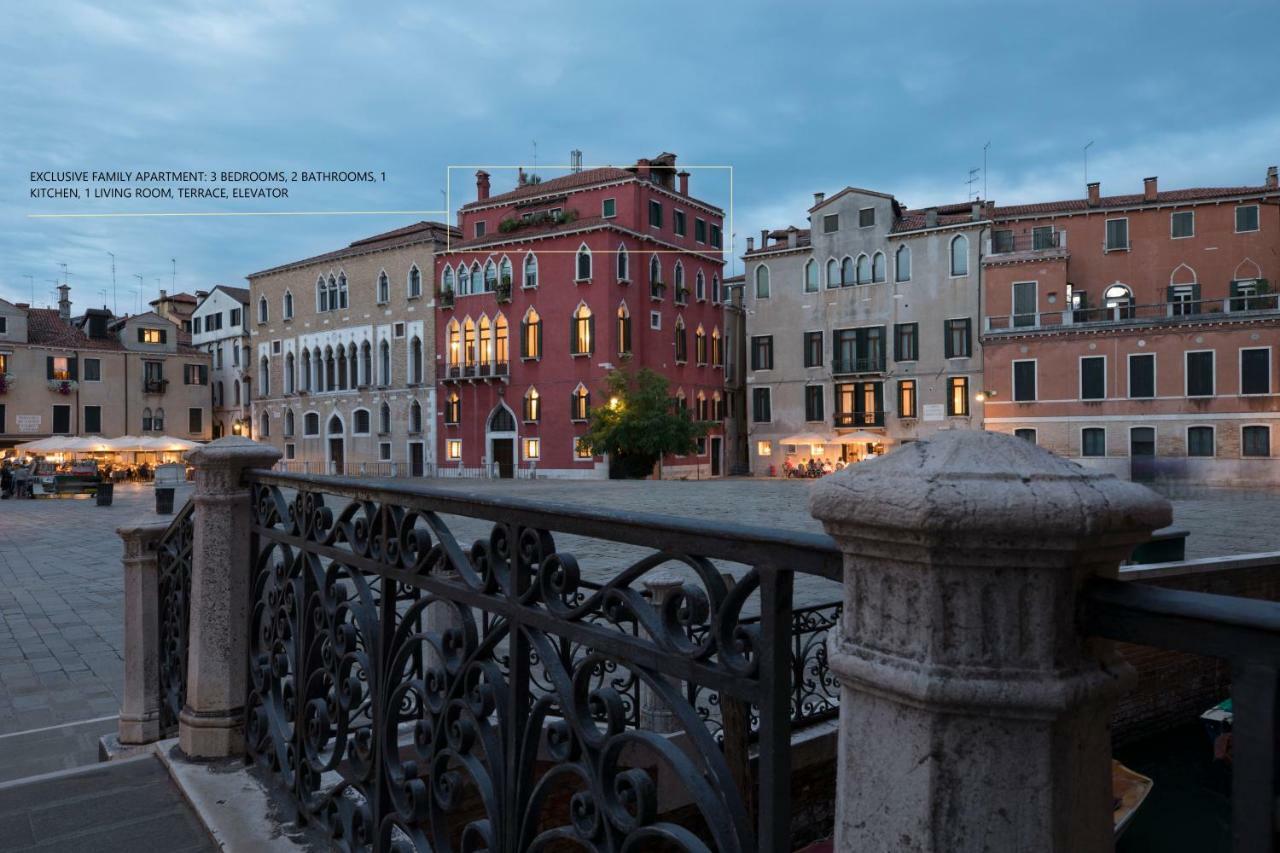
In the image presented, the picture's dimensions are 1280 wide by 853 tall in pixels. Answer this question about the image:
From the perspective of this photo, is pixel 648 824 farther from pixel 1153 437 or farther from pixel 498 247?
pixel 498 247

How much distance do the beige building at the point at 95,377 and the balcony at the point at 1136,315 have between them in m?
40.9

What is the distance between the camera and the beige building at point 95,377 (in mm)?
42219

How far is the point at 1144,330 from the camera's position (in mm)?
30516

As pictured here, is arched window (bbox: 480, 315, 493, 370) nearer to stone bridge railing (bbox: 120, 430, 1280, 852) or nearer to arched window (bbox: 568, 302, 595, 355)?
arched window (bbox: 568, 302, 595, 355)

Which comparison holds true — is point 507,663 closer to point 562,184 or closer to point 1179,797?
point 1179,797

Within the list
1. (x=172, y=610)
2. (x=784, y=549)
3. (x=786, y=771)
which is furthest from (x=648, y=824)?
(x=172, y=610)

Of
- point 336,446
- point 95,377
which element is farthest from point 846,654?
point 95,377

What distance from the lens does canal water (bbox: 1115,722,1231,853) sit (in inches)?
377

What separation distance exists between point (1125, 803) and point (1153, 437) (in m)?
26.2

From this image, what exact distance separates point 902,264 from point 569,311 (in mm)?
13538

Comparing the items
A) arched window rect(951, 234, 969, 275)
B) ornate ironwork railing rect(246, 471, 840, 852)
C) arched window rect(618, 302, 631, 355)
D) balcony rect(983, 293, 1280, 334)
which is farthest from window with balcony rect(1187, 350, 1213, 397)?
ornate ironwork railing rect(246, 471, 840, 852)

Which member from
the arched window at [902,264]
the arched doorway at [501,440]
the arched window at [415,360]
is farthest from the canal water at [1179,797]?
the arched window at [415,360]

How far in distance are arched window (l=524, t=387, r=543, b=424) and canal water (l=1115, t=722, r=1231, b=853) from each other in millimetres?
27802

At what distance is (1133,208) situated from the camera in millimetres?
31766
